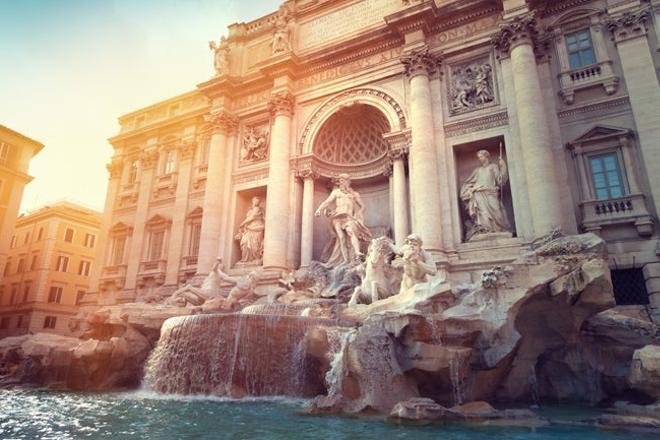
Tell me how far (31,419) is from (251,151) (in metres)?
14.7

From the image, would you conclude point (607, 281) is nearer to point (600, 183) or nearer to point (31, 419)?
point (600, 183)

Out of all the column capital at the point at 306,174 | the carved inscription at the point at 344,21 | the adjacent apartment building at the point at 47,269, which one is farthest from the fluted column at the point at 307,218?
the adjacent apartment building at the point at 47,269

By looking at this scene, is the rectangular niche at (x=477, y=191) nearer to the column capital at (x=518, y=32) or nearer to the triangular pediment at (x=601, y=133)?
the triangular pediment at (x=601, y=133)

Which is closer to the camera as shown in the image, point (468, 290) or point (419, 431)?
point (419, 431)

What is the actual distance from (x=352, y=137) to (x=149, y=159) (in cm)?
1128

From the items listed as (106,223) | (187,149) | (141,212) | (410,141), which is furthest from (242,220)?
(106,223)

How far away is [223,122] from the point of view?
19859 millimetres

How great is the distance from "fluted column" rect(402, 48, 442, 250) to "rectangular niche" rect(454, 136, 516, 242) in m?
0.99

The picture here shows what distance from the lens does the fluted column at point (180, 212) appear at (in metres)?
19.5

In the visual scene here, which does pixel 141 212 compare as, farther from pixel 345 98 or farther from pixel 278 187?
pixel 345 98

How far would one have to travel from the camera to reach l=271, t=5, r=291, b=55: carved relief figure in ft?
62.5

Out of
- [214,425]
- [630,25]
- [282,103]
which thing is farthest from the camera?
[282,103]

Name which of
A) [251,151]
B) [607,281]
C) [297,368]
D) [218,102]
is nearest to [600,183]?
[607,281]

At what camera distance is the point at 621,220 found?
1193 centimetres
